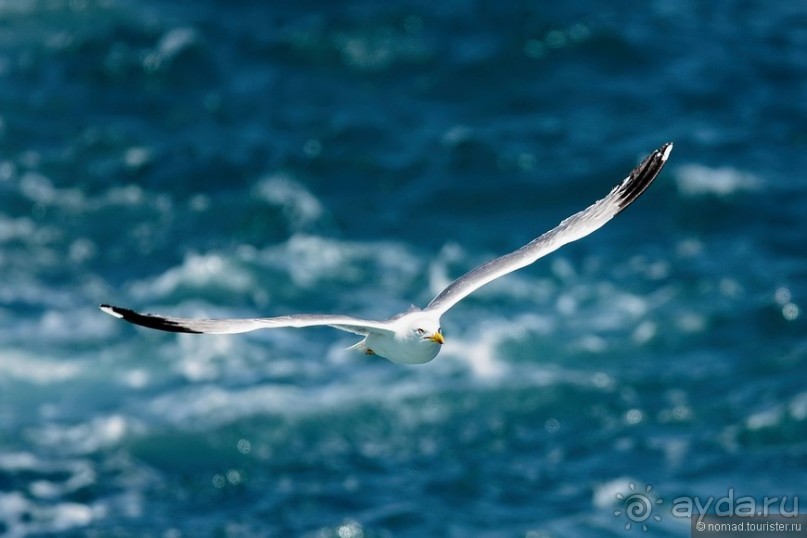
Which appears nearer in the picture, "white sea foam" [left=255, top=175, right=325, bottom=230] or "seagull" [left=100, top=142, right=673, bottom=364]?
"seagull" [left=100, top=142, right=673, bottom=364]

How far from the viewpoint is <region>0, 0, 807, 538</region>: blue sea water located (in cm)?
2188

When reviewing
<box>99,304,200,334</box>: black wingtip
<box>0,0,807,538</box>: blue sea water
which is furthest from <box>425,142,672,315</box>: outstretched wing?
<box>0,0,807,538</box>: blue sea water

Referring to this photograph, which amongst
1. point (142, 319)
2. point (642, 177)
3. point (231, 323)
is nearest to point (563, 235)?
point (642, 177)

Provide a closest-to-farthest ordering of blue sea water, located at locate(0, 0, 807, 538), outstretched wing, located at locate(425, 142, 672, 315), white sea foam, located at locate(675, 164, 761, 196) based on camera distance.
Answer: outstretched wing, located at locate(425, 142, 672, 315) < blue sea water, located at locate(0, 0, 807, 538) < white sea foam, located at locate(675, 164, 761, 196)

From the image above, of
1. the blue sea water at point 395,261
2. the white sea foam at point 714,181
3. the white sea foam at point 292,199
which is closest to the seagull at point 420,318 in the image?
the blue sea water at point 395,261

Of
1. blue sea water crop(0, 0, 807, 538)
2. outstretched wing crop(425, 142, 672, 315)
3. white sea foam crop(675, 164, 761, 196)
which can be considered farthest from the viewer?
white sea foam crop(675, 164, 761, 196)

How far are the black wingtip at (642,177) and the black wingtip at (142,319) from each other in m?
4.87

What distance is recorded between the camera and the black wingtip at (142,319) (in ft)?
36.6

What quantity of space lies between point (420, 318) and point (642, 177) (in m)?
2.96

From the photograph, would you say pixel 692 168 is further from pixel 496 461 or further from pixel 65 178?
pixel 65 178

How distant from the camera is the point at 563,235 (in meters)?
13.7

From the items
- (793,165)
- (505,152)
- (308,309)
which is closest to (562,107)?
(505,152)

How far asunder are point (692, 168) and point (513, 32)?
5.81 m

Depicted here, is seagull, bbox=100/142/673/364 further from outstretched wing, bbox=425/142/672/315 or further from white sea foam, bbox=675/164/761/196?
white sea foam, bbox=675/164/761/196
